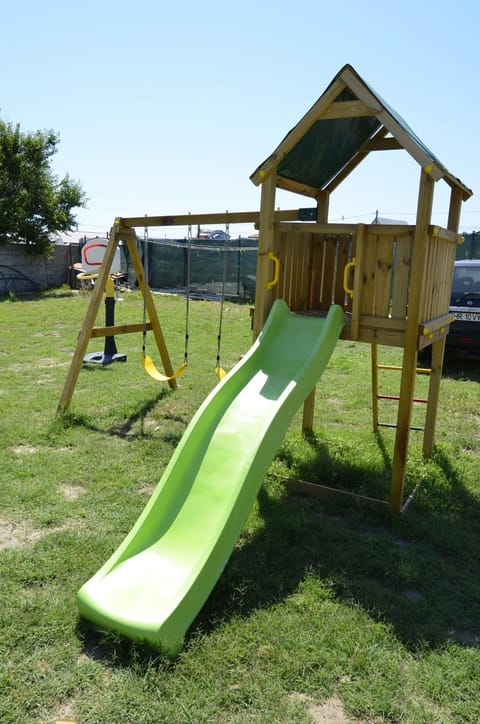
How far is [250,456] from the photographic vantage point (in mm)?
3449

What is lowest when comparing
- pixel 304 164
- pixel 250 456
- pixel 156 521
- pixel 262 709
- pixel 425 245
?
pixel 262 709

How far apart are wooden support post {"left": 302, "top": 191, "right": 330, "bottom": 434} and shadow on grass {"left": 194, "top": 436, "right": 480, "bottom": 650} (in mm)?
1327

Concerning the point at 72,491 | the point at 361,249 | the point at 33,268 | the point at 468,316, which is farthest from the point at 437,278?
the point at 33,268

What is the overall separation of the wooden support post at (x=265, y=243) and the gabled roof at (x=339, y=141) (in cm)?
12

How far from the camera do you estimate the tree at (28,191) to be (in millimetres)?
20344

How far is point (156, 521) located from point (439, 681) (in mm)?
1706

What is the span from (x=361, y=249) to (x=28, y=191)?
1960 centimetres

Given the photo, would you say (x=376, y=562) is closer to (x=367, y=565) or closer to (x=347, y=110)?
(x=367, y=565)

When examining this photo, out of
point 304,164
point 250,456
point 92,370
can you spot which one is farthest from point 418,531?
point 92,370

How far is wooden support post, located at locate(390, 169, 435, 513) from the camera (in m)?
4.07

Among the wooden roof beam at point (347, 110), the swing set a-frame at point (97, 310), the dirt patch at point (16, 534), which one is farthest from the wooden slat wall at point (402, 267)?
the dirt patch at point (16, 534)

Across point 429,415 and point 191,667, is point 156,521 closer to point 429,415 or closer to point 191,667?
point 191,667

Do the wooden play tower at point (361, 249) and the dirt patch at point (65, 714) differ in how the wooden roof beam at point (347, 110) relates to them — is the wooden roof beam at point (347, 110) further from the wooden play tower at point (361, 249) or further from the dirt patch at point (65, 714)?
the dirt patch at point (65, 714)

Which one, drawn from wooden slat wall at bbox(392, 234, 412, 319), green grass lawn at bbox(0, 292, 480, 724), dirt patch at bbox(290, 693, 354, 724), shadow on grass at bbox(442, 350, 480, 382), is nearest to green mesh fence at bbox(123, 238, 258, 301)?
shadow on grass at bbox(442, 350, 480, 382)
